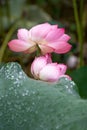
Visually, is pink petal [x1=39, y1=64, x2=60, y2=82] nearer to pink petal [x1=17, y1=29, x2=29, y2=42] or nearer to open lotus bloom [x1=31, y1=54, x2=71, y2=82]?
open lotus bloom [x1=31, y1=54, x2=71, y2=82]

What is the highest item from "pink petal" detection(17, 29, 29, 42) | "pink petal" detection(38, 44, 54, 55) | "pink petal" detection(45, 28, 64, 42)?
"pink petal" detection(45, 28, 64, 42)

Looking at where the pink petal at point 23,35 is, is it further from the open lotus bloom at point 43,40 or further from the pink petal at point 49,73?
the pink petal at point 49,73

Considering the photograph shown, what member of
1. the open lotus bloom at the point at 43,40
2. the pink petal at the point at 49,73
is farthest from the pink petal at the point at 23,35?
the pink petal at the point at 49,73

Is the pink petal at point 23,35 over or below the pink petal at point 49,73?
over

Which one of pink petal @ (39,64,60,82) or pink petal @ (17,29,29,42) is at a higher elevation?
pink petal @ (17,29,29,42)

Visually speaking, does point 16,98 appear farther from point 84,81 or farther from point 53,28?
point 84,81

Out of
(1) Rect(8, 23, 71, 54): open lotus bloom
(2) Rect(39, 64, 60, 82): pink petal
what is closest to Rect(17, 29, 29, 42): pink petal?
(1) Rect(8, 23, 71, 54): open lotus bloom

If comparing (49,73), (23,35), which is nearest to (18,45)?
(23,35)
